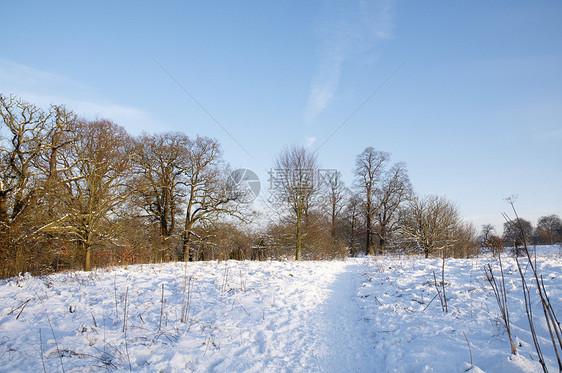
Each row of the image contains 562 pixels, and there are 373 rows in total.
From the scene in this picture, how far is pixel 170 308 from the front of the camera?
466 centimetres

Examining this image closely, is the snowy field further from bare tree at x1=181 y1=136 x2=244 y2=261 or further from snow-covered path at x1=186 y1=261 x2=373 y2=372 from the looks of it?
bare tree at x1=181 y1=136 x2=244 y2=261

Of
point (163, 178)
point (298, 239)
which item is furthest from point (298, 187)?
point (163, 178)

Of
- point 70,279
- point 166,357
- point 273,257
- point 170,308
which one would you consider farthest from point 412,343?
point 273,257

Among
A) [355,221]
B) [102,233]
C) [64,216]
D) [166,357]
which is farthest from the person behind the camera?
[355,221]

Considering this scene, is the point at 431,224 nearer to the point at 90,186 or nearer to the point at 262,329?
the point at 262,329

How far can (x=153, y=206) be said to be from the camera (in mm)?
18344

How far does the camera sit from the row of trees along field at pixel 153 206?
33.3 feet

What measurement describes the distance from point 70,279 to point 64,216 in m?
5.28

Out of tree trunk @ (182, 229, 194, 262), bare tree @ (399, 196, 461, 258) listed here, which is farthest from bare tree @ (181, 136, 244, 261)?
bare tree @ (399, 196, 461, 258)

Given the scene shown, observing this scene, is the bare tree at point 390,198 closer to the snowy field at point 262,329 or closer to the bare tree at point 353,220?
the bare tree at point 353,220

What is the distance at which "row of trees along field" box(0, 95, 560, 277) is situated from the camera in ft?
33.3

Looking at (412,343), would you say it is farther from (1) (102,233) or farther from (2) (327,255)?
(2) (327,255)

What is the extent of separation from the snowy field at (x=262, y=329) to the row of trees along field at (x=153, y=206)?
5.30 meters

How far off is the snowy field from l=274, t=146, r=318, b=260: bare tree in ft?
39.5
